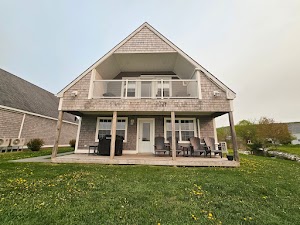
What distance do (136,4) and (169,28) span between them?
18.8 feet

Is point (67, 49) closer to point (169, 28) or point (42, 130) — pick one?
point (42, 130)

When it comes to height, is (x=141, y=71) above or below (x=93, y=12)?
below

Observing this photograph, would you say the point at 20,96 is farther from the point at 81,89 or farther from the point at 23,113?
the point at 81,89

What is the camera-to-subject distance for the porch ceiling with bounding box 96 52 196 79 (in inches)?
329

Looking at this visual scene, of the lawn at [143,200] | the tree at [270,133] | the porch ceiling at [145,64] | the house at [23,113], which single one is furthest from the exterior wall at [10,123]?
the tree at [270,133]

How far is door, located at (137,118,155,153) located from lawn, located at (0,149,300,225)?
463 cm

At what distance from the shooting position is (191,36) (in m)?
16.7

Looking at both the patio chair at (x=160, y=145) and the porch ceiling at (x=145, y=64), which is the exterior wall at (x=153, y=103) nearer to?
the porch ceiling at (x=145, y=64)

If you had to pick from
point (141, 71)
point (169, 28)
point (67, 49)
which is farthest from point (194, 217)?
point (67, 49)

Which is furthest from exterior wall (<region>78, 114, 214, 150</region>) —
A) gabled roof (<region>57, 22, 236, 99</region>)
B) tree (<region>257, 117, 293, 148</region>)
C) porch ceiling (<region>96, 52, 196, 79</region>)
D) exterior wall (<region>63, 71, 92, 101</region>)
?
tree (<region>257, 117, 293, 148</region>)

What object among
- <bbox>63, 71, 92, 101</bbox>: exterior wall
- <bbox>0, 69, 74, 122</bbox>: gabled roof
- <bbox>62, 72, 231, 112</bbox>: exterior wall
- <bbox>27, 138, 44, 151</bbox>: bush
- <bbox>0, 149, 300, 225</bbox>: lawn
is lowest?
<bbox>0, 149, 300, 225</bbox>: lawn

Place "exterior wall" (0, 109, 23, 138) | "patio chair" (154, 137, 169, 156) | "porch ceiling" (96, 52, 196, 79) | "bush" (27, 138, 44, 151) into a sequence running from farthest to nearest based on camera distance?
"bush" (27, 138, 44, 151), "exterior wall" (0, 109, 23, 138), "porch ceiling" (96, 52, 196, 79), "patio chair" (154, 137, 169, 156)

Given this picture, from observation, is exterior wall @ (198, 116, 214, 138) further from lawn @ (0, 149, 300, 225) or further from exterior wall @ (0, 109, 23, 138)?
exterior wall @ (0, 109, 23, 138)

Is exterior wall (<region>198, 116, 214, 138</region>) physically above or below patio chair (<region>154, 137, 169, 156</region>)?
above
